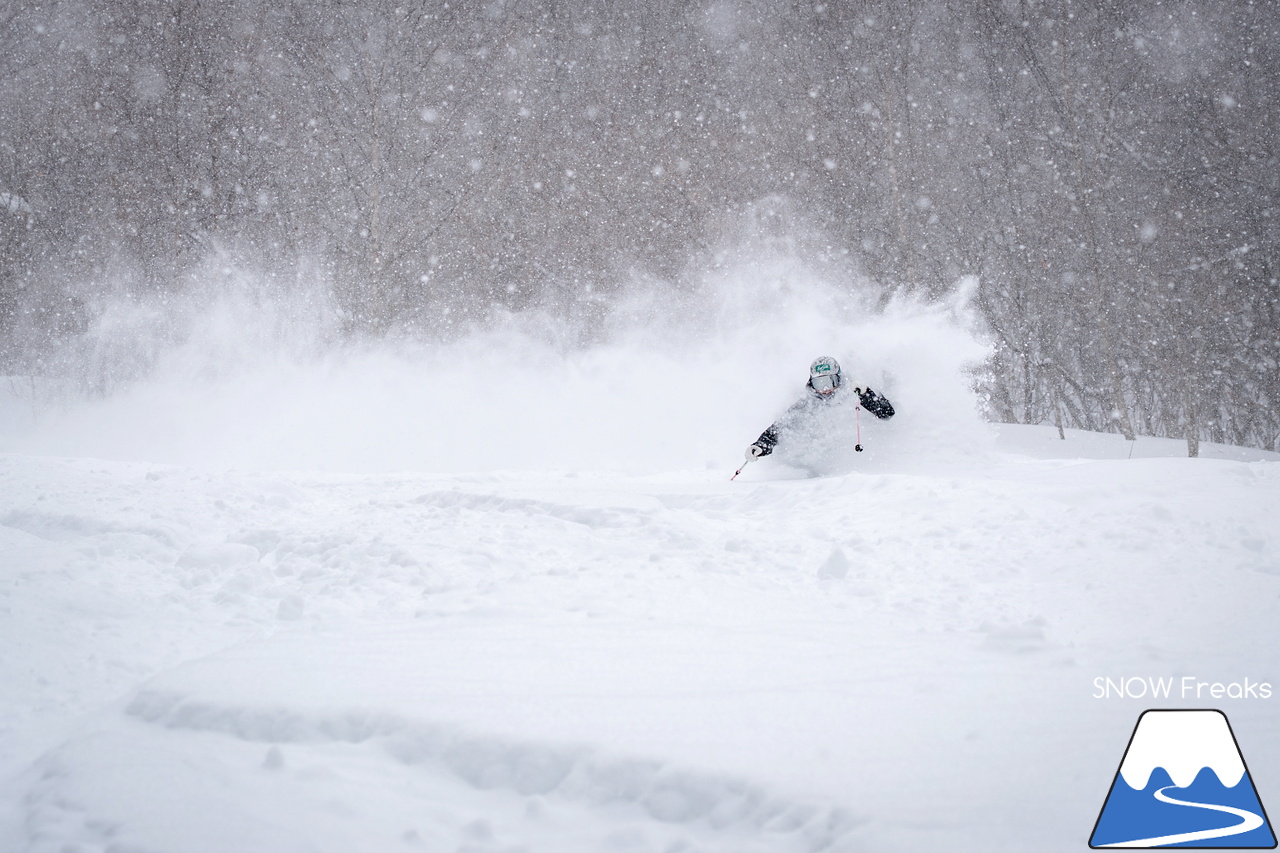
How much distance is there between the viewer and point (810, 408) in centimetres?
736

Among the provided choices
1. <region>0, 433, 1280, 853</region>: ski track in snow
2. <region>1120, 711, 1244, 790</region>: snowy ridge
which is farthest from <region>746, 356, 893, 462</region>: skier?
<region>1120, 711, 1244, 790</region>: snowy ridge

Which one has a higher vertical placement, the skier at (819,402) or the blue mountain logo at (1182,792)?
the skier at (819,402)

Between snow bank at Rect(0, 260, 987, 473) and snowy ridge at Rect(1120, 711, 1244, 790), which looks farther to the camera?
snow bank at Rect(0, 260, 987, 473)

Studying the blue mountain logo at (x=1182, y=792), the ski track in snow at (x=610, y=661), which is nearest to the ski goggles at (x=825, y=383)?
the ski track in snow at (x=610, y=661)

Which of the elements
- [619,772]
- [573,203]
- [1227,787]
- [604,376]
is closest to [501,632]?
[619,772]

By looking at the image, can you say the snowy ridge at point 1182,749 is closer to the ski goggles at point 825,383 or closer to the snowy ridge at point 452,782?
the snowy ridge at point 452,782

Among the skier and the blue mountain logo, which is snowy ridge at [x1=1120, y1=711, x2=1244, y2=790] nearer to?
the blue mountain logo

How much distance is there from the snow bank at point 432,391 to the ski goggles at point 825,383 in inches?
45.7

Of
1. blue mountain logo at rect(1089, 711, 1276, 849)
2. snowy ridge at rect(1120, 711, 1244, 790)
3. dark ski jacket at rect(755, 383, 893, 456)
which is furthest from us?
dark ski jacket at rect(755, 383, 893, 456)

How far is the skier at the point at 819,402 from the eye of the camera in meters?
7.27

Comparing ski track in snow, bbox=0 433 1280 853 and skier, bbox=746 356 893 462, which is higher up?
skier, bbox=746 356 893 462

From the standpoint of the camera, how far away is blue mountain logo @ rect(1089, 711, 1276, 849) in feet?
6.72

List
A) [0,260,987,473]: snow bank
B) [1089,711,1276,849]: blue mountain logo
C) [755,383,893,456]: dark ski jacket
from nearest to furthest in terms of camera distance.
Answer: [1089,711,1276,849]: blue mountain logo → [755,383,893,456]: dark ski jacket → [0,260,987,473]: snow bank

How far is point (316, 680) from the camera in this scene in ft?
9.40
